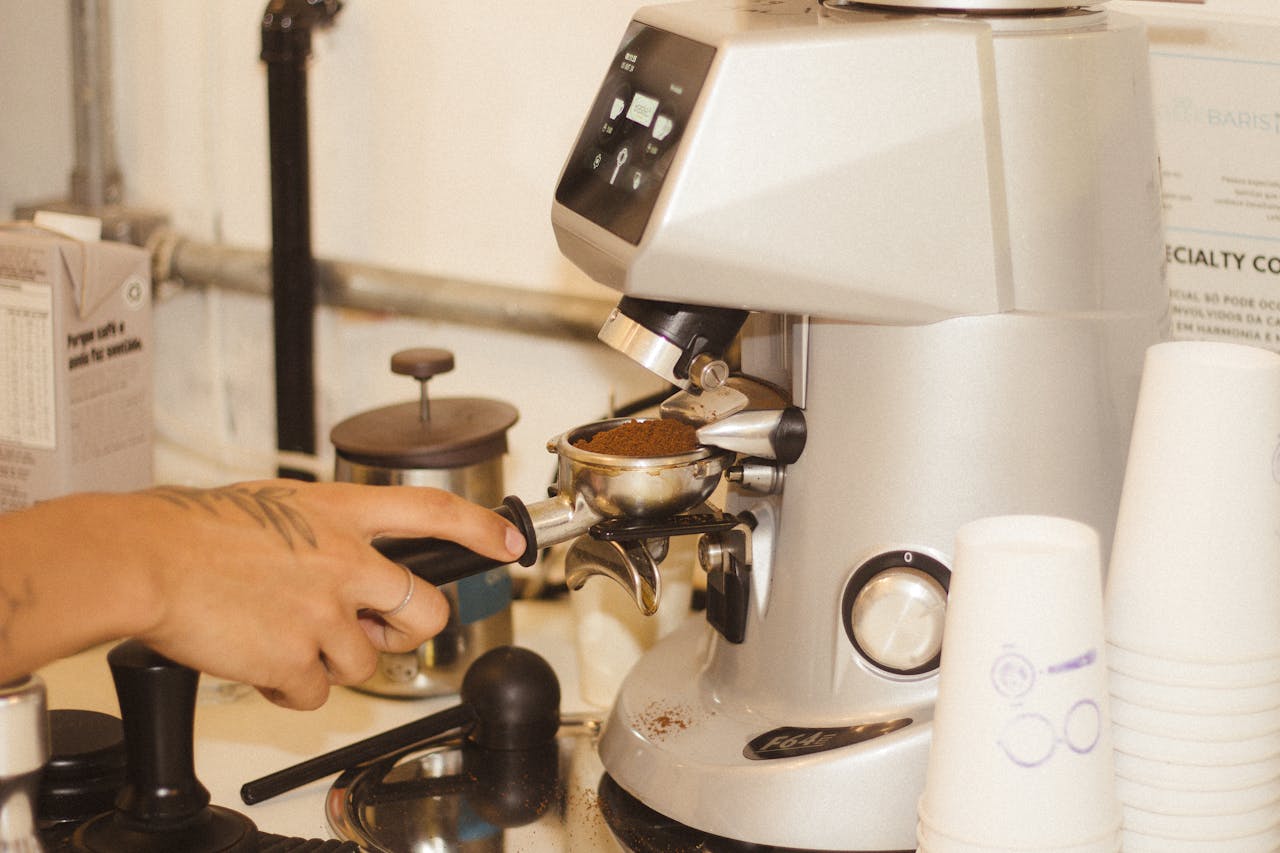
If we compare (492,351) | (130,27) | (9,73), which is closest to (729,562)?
(492,351)

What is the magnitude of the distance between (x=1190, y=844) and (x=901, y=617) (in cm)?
15

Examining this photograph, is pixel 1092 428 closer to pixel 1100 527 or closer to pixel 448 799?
pixel 1100 527

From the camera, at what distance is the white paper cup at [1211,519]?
57 cm

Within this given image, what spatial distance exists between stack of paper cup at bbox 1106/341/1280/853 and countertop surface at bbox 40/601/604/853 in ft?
1.09

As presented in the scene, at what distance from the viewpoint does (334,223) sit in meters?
1.28

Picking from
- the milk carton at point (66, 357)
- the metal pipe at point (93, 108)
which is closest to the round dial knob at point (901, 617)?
the milk carton at point (66, 357)

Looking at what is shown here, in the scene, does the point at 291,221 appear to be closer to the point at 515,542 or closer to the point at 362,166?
the point at 362,166

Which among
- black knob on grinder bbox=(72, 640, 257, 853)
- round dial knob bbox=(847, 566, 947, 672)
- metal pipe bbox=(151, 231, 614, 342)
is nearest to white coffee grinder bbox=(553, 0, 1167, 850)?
round dial knob bbox=(847, 566, 947, 672)

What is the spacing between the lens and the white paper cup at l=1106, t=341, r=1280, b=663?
574mm

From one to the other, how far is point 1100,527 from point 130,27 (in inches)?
40.7

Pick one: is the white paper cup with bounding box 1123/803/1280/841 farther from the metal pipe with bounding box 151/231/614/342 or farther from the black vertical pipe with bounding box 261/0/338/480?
the black vertical pipe with bounding box 261/0/338/480

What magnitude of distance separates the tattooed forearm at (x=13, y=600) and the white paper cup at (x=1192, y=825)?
0.45 metres

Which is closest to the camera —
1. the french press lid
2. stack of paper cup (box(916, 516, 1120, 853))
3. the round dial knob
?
stack of paper cup (box(916, 516, 1120, 853))

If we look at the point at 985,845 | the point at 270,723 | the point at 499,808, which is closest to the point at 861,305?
the point at 985,845
